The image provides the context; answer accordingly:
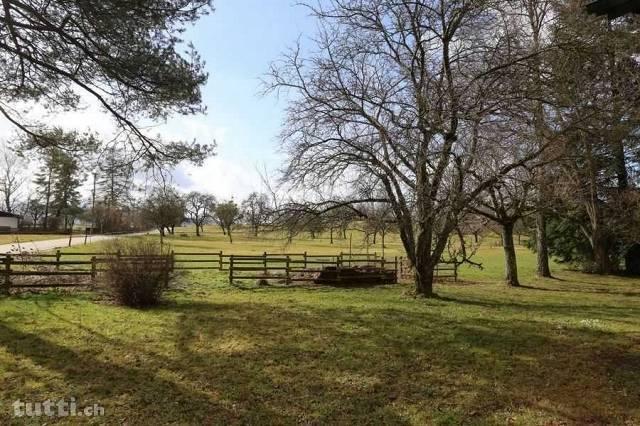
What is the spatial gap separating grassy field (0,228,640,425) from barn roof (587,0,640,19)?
4.04m

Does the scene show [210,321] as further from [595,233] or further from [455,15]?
[595,233]

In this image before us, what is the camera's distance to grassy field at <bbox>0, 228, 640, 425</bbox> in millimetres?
4770

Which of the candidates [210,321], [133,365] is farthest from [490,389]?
[210,321]

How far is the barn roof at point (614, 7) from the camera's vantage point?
4.15 metres

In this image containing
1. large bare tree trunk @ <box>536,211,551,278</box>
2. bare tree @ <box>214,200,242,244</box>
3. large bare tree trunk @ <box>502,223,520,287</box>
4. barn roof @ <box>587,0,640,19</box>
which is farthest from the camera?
bare tree @ <box>214,200,242,244</box>

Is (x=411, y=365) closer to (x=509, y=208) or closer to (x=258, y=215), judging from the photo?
(x=258, y=215)

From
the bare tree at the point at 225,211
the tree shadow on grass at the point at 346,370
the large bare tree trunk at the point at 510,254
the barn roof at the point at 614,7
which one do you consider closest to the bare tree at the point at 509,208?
the large bare tree trunk at the point at 510,254

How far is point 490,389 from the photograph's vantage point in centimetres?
536

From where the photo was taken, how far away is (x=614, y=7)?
13.9 feet

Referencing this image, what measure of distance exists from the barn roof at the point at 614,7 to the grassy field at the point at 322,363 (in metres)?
4.04

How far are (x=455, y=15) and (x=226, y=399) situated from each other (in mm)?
10225

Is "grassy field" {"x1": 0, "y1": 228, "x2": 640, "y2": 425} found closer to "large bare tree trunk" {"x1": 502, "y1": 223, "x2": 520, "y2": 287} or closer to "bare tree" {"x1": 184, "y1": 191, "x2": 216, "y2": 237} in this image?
"large bare tree trunk" {"x1": 502, "y1": 223, "x2": 520, "y2": 287}

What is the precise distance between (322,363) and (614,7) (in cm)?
533

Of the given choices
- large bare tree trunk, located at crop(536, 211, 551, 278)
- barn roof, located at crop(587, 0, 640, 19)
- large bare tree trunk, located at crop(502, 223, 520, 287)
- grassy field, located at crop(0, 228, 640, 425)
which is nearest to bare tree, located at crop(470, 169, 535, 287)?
large bare tree trunk, located at crop(502, 223, 520, 287)
